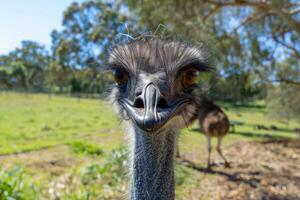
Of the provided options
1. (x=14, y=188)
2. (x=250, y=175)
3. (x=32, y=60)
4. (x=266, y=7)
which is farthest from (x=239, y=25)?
(x=32, y=60)

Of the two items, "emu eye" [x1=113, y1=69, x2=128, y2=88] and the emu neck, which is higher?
"emu eye" [x1=113, y1=69, x2=128, y2=88]

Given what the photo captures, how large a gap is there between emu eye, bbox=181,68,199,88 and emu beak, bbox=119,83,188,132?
20 cm

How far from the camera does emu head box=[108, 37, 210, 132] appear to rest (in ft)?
4.46

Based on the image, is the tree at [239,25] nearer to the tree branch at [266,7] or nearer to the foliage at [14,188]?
the tree branch at [266,7]

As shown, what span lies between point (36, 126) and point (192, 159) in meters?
5.69

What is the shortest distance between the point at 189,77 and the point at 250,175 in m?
3.91

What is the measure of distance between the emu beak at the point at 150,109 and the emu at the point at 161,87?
30 mm

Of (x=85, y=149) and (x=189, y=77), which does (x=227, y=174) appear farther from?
(x=189, y=77)

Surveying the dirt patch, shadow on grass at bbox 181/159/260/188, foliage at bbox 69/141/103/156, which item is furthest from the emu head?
foliage at bbox 69/141/103/156

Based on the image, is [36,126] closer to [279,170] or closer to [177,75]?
[279,170]

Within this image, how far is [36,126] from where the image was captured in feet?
34.2

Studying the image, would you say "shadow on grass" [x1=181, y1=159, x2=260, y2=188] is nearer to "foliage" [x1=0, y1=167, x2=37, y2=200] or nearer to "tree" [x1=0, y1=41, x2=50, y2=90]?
"foliage" [x1=0, y1=167, x2=37, y2=200]

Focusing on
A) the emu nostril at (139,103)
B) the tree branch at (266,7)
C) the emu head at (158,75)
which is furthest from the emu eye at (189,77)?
the tree branch at (266,7)

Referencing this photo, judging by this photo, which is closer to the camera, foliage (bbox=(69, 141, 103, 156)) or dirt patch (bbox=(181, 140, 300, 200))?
dirt patch (bbox=(181, 140, 300, 200))
